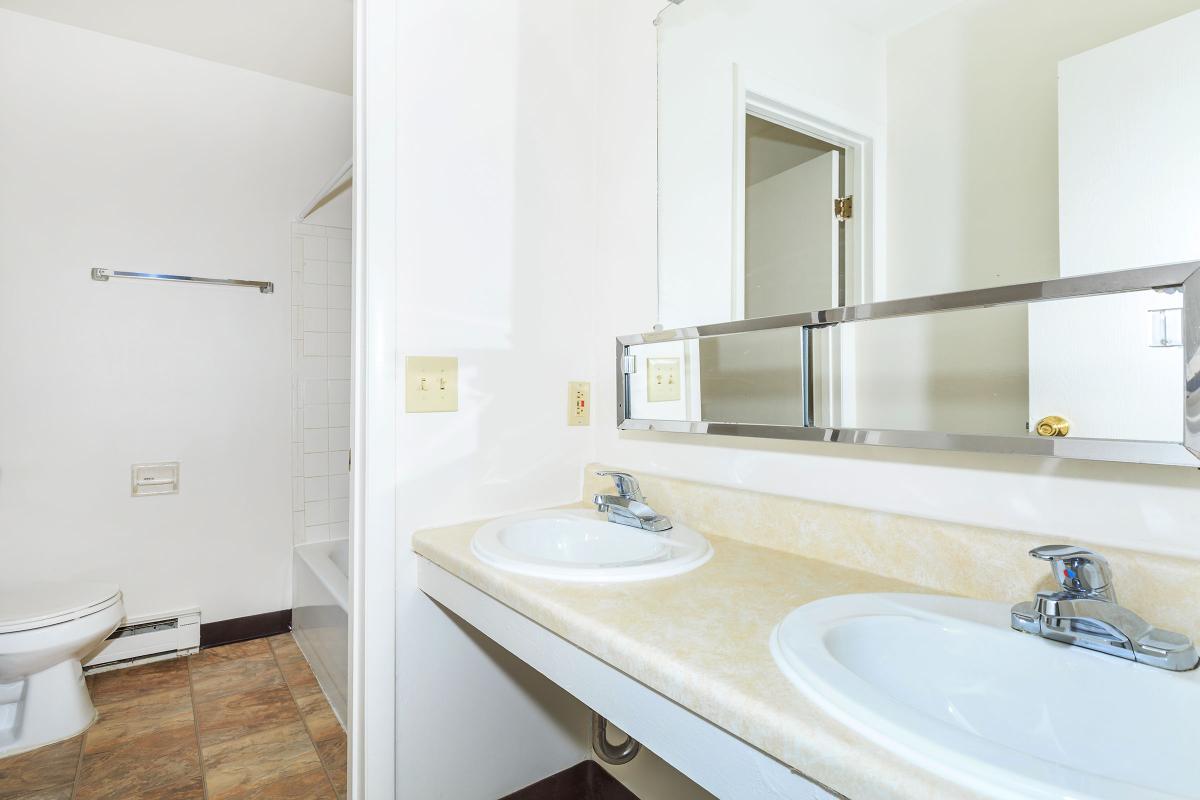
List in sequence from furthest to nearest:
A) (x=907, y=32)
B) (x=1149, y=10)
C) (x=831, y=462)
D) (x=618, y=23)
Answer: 1. (x=618, y=23)
2. (x=831, y=462)
3. (x=907, y=32)
4. (x=1149, y=10)

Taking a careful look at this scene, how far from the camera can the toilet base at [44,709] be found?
1.84 metres

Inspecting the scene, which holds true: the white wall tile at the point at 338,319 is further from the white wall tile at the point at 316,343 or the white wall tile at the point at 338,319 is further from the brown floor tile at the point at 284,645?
the brown floor tile at the point at 284,645

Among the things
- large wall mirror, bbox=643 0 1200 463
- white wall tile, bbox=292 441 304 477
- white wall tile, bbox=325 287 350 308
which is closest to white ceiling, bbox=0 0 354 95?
white wall tile, bbox=325 287 350 308

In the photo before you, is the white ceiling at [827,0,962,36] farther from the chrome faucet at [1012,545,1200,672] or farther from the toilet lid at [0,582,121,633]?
the toilet lid at [0,582,121,633]

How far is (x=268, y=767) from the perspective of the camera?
5.76 feet

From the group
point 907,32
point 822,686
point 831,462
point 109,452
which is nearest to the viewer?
point 822,686

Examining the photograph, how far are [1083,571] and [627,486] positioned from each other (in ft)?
2.62

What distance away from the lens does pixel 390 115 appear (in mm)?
1256

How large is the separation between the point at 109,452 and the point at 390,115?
6.49ft

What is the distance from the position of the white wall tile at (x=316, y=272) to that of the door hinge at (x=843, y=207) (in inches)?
96.5

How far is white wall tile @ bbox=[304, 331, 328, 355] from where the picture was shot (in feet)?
9.15

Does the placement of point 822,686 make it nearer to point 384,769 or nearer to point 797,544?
point 797,544

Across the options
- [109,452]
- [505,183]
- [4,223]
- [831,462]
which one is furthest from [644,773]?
[4,223]

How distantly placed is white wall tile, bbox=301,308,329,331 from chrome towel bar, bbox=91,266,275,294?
0.17 m
